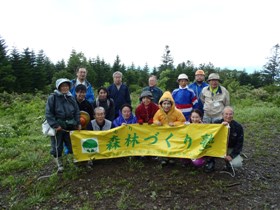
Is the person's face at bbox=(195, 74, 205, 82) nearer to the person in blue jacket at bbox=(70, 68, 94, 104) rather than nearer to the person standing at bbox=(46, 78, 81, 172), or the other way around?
the person in blue jacket at bbox=(70, 68, 94, 104)

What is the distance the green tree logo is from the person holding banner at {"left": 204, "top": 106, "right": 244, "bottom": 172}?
2567 millimetres

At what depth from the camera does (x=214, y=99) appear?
21.6ft

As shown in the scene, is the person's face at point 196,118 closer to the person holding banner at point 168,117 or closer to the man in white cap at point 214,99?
the person holding banner at point 168,117

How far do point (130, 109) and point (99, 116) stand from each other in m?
0.77

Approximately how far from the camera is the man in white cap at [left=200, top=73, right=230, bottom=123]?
21.4ft

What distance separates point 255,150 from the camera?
7.91 meters

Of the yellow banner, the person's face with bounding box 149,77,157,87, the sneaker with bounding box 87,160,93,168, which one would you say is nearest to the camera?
the yellow banner

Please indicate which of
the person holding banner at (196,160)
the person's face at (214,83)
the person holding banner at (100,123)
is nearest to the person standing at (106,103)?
the person holding banner at (100,123)

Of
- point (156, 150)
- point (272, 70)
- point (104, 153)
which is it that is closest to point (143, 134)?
point (156, 150)

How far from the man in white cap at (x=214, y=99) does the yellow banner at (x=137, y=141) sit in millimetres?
915

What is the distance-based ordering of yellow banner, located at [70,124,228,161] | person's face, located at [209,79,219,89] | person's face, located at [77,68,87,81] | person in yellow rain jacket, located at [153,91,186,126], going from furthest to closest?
1. person's face, located at [77,68,87,81]
2. person's face, located at [209,79,219,89]
3. person in yellow rain jacket, located at [153,91,186,126]
4. yellow banner, located at [70,124,228,161]

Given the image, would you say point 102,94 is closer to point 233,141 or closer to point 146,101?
point 146,101

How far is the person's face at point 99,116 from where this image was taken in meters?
6.20

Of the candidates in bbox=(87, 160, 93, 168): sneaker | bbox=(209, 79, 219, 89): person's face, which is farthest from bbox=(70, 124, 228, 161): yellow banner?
bbox=(209, 79, 219, 89): person's face
